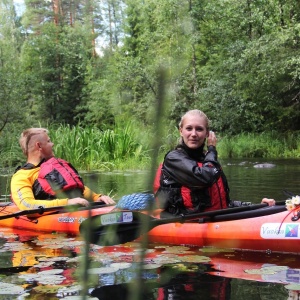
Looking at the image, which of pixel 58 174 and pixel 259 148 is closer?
pixel 58 174

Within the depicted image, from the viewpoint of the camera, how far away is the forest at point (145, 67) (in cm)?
62

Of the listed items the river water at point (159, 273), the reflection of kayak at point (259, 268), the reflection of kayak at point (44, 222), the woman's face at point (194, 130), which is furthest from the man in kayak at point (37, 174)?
the reflection of kayak at point (259, 268)

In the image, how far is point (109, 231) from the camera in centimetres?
89

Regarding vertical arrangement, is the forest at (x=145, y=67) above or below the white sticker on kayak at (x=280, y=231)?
above

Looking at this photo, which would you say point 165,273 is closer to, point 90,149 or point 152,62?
point 152,62

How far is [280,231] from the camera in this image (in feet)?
10.9

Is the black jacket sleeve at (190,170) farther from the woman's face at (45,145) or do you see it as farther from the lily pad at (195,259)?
the woman's face at (45,145)

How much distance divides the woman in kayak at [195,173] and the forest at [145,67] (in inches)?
11.5

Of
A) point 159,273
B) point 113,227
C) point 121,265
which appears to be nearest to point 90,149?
point 121,265

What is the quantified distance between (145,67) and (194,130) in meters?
2.94

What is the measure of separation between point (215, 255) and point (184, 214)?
46 centimetres

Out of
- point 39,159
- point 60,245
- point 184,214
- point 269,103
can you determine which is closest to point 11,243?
point 60,245

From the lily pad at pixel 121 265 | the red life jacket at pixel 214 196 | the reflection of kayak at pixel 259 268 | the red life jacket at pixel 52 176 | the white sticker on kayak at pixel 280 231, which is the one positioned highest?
the red life jacket at pixel 52 176

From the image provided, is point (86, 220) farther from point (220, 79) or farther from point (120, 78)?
point (220, 79)
